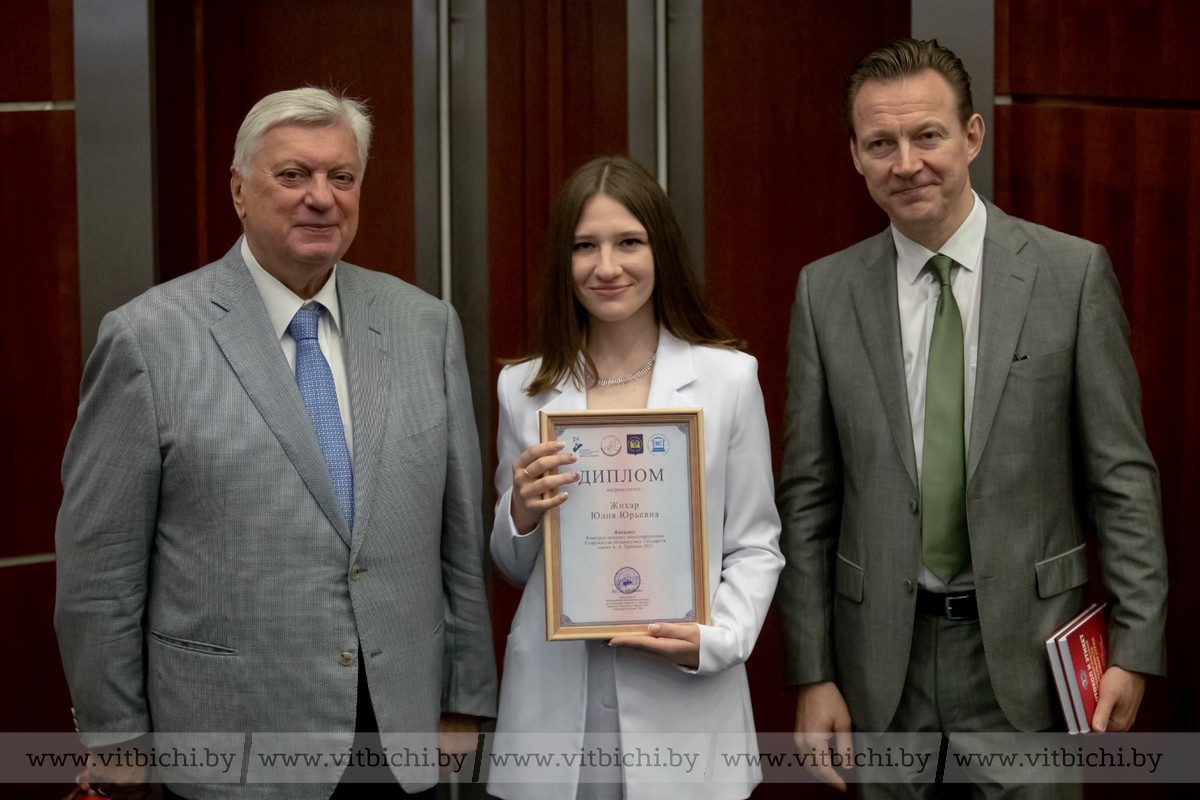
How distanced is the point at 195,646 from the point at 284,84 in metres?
1.73

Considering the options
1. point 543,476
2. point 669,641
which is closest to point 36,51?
point 543,476

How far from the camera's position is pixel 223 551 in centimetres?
212

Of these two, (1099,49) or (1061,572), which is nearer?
(1061,572)

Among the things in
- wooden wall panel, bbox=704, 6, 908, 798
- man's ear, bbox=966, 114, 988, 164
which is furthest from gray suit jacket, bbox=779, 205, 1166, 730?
wooden wall panel, bbox=704, 6, 908, 798

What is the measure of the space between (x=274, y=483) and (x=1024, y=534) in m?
1.34

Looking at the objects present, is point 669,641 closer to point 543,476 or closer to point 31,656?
point 543,476

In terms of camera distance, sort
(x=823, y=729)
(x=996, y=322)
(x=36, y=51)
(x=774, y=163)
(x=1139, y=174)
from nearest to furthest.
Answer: (x=996, y=322), (x=823, y=729), (x=36, y=51), (x=1139, y=174), (x=774, y=163)

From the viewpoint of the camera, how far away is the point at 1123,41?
317cm

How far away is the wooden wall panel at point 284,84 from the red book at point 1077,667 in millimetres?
1883

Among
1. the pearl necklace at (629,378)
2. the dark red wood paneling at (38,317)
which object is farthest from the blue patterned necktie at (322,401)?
the dark red wood paneling at (38,317)

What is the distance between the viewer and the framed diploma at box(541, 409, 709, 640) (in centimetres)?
216

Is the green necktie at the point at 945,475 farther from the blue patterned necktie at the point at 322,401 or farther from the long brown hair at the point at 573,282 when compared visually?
the blue patterned necktie at the point at 322,401

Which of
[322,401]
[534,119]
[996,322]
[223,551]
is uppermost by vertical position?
[534,119]

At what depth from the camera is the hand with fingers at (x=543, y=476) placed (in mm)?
2121
